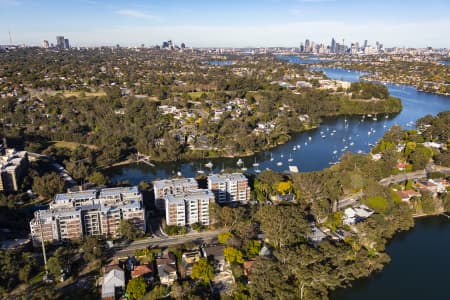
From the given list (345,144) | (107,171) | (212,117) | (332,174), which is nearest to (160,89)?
(212,117)

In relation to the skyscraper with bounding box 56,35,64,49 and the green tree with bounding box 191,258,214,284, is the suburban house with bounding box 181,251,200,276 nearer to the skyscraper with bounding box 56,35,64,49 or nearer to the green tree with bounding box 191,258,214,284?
the green tree with bounding box 191,258,214,284

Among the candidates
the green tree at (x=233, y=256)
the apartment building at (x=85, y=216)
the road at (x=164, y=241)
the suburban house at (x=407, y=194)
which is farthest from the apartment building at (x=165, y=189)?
the suburban house at (x=407, y=194)

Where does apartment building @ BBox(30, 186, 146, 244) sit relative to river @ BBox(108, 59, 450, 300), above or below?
above

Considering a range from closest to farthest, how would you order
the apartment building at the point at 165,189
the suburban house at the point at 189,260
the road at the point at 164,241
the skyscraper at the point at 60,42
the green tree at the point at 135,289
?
the green tree at the point at 135,289, the suburban house at the point at 189,260, the road at the point at 164,241, the apartment building at the point at 165,189, the skyscraper at the point at 60,42

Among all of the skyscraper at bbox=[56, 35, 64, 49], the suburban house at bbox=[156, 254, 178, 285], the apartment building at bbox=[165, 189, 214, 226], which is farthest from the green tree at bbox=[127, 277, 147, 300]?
the skyscraper at bbox=[56, 35, 64, 49]

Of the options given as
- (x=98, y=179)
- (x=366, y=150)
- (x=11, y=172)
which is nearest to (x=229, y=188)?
(x=98, y=179)

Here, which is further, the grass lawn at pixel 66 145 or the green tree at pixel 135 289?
the grass lawn at pixel 66 145

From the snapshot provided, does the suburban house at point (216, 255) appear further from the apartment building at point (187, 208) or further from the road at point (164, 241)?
the apartment building at point (187, 208)
